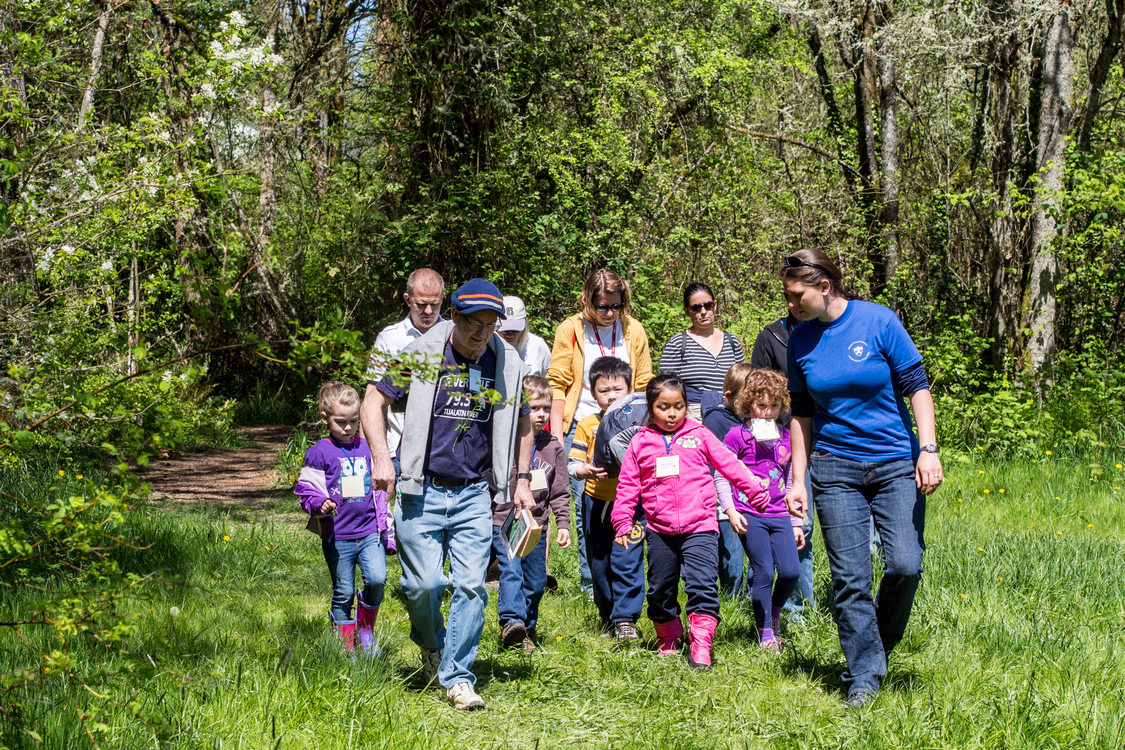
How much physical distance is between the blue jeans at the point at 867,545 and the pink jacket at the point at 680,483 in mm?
766

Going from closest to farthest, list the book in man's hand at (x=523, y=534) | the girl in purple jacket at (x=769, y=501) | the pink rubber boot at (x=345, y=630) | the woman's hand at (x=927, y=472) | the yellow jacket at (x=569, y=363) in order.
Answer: the woman's hand at (x=927, y=472) < the book in man's hand at (x=523, y=534) < the pink rubber boot at (x=345, y=630) < the girl in purple jacket at (x=769, y=501) < the yellow jacket at (x=569, y=363)

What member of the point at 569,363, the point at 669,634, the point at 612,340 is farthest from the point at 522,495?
the point at 612,340

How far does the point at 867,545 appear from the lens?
4.29 meters

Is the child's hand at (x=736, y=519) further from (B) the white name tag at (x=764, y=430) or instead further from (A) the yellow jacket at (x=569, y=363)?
(A) the yellow jacket at (x=569, y=363)

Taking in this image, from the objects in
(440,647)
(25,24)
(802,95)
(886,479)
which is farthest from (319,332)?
(802,95)

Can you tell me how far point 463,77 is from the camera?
1177 cm

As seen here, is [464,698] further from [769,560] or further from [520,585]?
[769,560]

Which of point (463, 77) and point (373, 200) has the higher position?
point (463, 77)

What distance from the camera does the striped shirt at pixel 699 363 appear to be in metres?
6.41

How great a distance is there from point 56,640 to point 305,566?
2.77m

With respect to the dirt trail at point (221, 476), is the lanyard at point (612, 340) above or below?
above

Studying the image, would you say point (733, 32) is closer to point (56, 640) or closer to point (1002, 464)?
point (1002, 464)

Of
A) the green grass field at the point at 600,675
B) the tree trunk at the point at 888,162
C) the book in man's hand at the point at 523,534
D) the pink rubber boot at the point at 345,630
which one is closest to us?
the green grass field at the point at 600,675

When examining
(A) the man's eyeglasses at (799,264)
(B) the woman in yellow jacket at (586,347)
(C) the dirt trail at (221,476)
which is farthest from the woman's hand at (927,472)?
(C) the dirt trail at (221,476)
